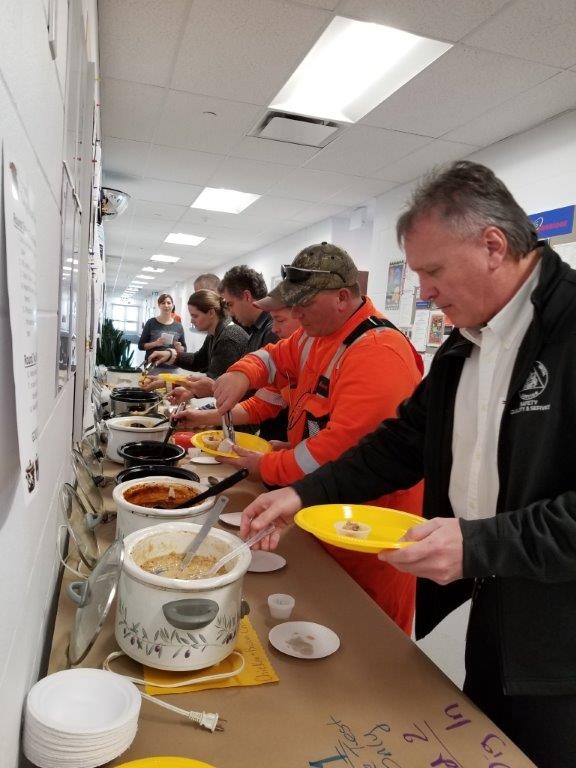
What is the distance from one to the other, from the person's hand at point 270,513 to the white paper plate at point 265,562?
0.14 feet

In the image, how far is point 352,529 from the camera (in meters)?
1.00

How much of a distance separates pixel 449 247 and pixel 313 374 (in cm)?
81

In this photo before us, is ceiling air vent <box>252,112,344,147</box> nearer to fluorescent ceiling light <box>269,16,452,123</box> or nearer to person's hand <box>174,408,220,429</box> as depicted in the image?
fluorescent ceiling light <box>269,16,452,123</box>

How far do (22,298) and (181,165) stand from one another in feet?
15.8

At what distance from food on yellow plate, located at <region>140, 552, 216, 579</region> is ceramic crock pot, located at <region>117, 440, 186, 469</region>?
1.97 ft

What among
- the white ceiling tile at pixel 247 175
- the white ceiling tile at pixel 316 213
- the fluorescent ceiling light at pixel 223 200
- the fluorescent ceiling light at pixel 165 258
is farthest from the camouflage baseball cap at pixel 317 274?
the fluorescent ceiling light at pixel 165 258

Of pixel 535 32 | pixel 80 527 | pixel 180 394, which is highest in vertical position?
pixel 535 32

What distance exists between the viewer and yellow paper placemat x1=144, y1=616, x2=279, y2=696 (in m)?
0.80

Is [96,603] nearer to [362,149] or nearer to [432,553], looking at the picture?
[432,553]

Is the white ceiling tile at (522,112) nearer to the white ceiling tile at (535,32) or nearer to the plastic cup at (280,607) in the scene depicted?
the white ceiling tile at (535,32)

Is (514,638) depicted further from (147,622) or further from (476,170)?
(476,170)

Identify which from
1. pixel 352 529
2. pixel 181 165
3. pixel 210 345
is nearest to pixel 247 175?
pixel 181 165

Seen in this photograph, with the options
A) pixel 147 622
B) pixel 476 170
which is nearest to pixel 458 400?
pixel 476 170

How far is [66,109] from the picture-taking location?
1.01 metres
